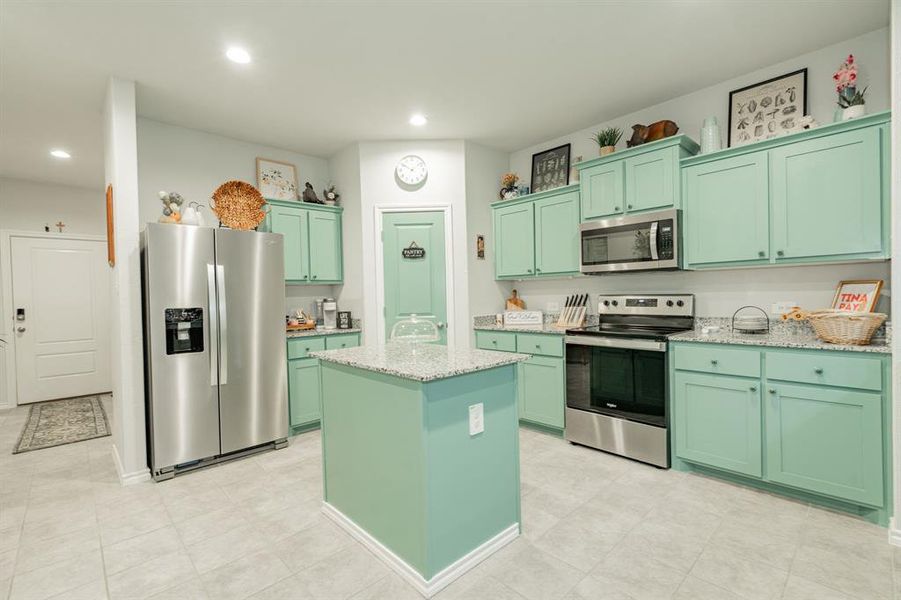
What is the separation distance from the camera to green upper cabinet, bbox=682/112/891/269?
2.40m

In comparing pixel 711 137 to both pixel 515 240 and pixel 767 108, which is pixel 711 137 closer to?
pixel 767 108

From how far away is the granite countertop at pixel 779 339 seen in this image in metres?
2.29

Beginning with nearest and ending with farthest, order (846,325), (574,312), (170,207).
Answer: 1. (846,325)
2. (170,207)
3. (574,312)

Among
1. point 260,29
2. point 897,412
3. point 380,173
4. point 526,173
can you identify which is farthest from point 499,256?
point 897,412

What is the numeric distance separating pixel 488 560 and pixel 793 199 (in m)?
2.79

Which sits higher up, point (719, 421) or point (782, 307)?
point (782, 307)

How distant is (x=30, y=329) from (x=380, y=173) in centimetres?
493

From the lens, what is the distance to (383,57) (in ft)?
9.29

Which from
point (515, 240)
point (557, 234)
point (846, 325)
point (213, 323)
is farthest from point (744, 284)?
point (213, 323)

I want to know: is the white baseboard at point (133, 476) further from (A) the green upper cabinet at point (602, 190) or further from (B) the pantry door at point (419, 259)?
(A) the green upper cabinet at point (602, 190)

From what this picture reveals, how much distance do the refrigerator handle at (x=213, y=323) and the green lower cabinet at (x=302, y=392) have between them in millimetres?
757

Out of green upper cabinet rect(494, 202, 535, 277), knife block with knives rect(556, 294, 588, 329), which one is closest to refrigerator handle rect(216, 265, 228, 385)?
green upper cabinet rect(494, 202, 535, 277)

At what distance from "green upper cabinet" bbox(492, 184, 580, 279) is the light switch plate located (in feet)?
7.37

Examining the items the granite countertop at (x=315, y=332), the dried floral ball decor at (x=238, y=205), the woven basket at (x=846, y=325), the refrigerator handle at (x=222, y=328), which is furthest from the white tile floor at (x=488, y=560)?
the dried floral ball decor at (x=238, y=205)
